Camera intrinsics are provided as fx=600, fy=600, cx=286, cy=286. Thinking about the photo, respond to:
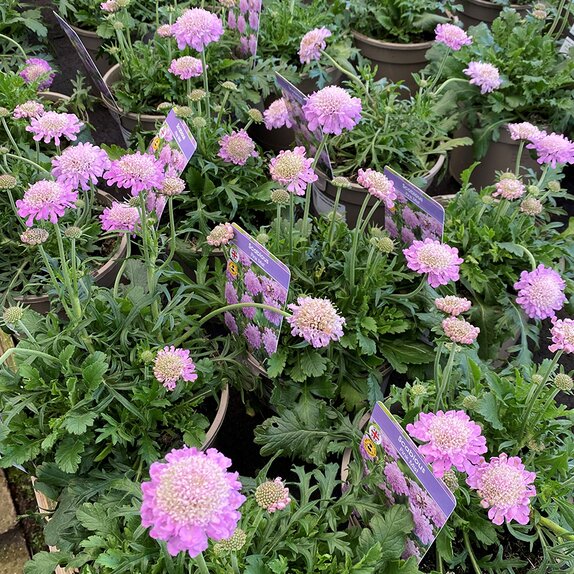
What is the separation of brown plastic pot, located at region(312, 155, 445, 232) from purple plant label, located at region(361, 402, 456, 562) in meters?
1.01

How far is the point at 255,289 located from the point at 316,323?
17 cm

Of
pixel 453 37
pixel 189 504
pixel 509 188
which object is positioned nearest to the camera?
pixel 189 504

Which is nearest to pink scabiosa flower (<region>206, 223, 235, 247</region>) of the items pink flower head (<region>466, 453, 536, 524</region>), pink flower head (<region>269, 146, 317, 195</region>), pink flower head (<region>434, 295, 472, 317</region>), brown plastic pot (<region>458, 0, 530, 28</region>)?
pink flower head (<region>269, 146, 317, 195</region>)

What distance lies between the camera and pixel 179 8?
2436 mm

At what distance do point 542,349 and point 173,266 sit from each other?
126 cm

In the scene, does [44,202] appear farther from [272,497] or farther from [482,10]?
[482,10]

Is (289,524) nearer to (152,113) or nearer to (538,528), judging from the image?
(538,528)

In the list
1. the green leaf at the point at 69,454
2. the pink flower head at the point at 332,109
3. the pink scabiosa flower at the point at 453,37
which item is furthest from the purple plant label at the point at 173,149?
the pink scabiosa flower at the point at 453,37

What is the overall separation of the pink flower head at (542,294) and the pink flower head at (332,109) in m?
0.57

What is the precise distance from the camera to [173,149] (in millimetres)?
1460

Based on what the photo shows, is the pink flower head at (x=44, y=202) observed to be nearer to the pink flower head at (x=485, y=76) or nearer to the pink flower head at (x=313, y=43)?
the pink flower head at (x=313, y=43)

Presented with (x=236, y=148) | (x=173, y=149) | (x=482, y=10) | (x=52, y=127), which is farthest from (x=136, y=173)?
(x=482, y=10)

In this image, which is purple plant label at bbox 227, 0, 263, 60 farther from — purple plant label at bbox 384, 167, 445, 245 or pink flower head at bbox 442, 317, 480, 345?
pink flower head at bbox 442, 317, 480, 345

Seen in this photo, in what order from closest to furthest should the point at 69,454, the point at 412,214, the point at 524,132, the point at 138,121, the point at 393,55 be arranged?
the point at 69,454
the point at 412,214
the point at 524,132
the point at 138,121
the point at 393,55
